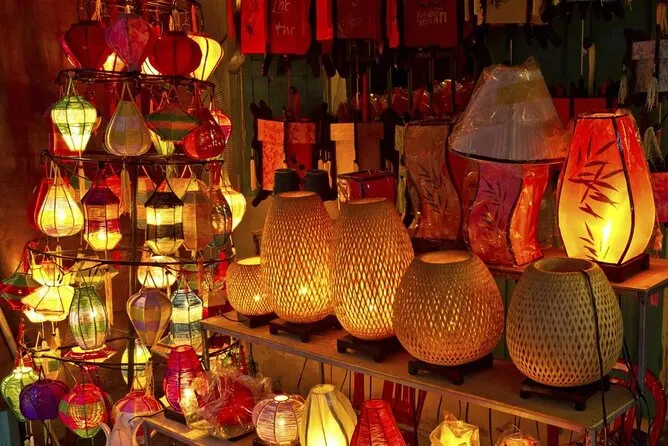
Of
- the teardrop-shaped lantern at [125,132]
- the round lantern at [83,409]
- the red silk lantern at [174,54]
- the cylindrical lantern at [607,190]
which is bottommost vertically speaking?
the round lantern at [83,409]

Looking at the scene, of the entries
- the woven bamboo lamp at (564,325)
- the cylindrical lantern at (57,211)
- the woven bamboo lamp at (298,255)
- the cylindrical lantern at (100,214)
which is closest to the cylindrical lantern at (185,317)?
the cylindrical lantern at (100,214)

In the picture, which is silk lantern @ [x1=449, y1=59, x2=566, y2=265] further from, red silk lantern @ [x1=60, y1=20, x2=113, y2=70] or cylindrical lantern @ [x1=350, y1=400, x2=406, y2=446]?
red silk lantern @ [x1=60, y1=20, x2=113, y2=70]

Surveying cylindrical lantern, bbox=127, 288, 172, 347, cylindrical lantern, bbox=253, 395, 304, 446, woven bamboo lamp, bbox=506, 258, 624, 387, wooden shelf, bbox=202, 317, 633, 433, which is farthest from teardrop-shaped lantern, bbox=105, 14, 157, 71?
woven bamboo lamp, bbox=506, 258, 624, 387

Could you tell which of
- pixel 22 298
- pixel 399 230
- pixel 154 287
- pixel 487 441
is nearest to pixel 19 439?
pixel 22 298

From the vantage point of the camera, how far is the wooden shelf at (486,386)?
4.13ft

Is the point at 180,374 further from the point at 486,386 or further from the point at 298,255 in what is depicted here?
the point at 486,386

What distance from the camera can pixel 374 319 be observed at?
147 centimetres

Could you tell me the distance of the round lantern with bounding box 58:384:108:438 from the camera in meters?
2.64

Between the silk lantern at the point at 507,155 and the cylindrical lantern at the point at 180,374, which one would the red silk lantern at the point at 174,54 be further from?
the silk lantern at the point at 507,155

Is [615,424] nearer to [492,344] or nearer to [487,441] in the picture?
[492,344]

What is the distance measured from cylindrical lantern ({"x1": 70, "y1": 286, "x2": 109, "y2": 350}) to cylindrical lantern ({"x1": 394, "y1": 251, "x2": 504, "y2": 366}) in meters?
1.49

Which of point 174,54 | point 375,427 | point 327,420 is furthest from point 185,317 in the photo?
point 375,427

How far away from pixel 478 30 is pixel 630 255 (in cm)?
153

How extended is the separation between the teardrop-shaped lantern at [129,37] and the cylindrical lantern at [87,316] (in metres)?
0.79
